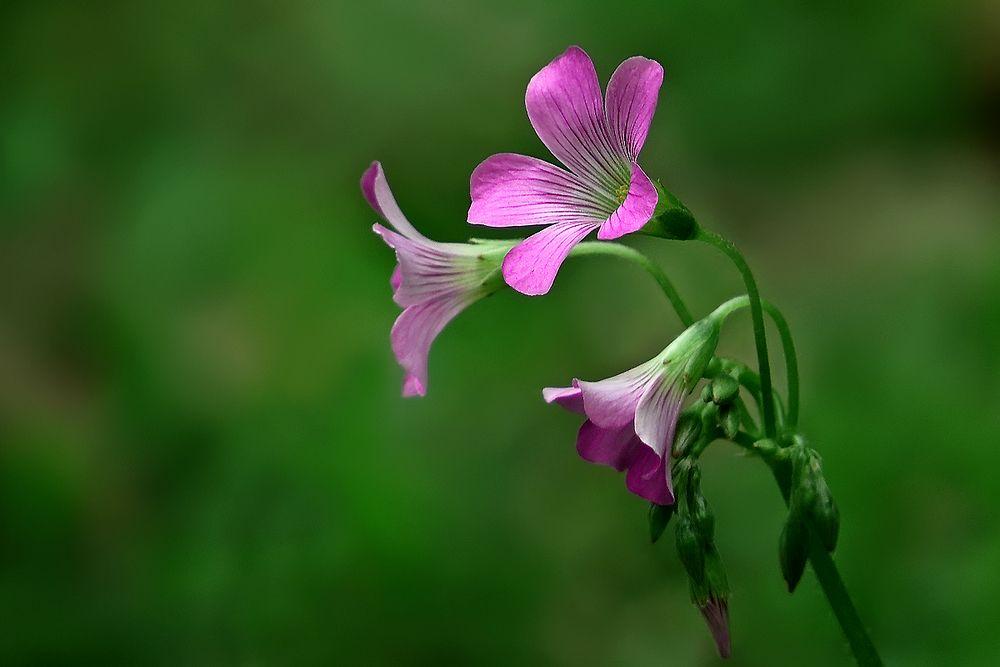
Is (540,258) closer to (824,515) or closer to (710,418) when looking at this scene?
(710,418)

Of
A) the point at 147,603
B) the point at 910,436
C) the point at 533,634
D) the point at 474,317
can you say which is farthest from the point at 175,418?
the point at 910,436

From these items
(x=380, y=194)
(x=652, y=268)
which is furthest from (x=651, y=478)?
(x=380, y=194)

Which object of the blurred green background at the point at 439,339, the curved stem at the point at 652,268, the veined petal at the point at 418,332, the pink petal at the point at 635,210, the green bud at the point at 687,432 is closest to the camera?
the pink petal at the point at 635,210

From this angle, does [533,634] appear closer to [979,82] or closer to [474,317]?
[474,317]

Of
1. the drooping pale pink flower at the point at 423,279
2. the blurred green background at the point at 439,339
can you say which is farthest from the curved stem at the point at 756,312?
the blurred green background at the point at 439,339

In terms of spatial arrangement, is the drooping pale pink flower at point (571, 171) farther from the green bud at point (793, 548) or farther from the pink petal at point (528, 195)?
the green bud at point (793, 548)

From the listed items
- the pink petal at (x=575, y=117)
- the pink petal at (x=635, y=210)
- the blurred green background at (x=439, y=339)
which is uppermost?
the pink petal at (x=575, y=117)

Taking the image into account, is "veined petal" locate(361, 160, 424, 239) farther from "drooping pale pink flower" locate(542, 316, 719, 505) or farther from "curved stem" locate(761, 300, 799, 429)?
"curved stem" locate(761, 300, 799, 429)
